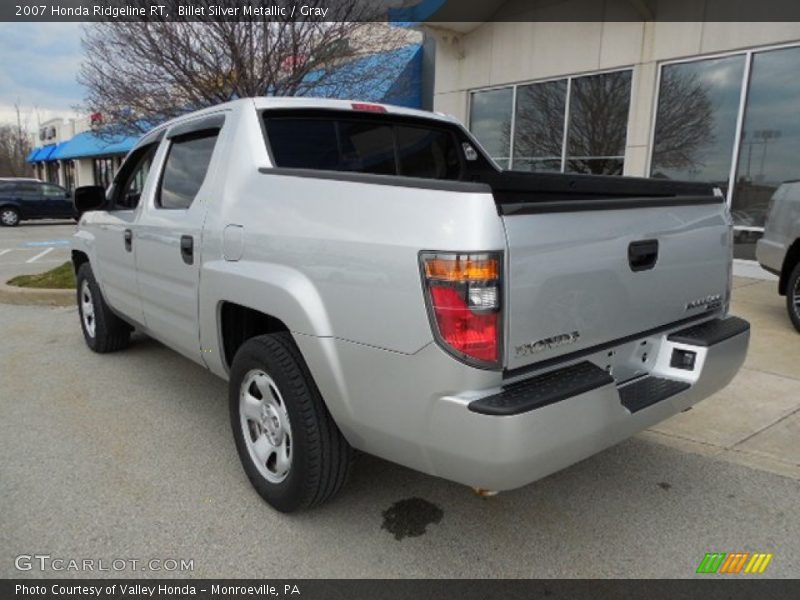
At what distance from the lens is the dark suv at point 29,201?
69.1ft

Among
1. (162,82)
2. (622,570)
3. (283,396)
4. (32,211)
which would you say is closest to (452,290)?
(283,396)

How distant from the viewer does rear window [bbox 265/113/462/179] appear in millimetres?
3219

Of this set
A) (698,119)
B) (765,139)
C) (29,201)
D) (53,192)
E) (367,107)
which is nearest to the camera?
(367,107)

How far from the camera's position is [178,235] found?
336cm

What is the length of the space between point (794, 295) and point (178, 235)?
18.2ft

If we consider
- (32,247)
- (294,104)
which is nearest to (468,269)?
(294,104)

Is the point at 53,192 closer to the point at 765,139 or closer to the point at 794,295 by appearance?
the point at 765,139

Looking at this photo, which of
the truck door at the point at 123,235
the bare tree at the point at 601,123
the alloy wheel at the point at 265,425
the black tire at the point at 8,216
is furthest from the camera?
the black tire at the point at 8,216

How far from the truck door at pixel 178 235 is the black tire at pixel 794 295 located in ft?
17.5

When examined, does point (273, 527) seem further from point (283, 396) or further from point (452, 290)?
point (452, 290)

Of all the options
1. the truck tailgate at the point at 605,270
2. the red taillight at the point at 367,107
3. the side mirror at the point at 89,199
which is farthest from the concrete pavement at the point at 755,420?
the side mirror at the point at 89,199

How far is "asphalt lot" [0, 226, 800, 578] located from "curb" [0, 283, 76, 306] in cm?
359

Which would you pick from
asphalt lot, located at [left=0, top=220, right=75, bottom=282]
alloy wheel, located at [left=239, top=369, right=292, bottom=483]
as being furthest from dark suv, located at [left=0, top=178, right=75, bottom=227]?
alloy wheel, located at [left=239, top=369, right=292, bottom=483]

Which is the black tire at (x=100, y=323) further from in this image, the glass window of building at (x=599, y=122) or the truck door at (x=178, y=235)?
the glass window of building at (x=599, y=122)
